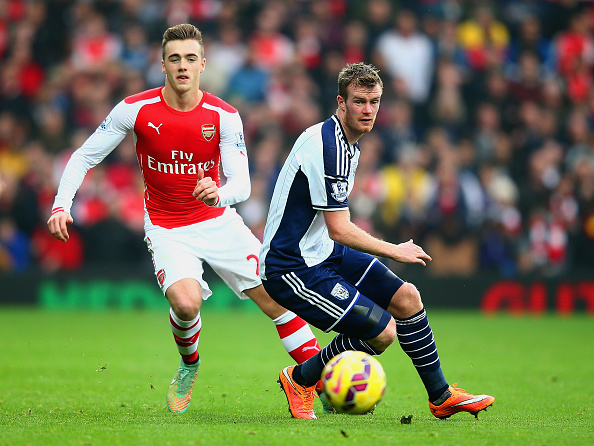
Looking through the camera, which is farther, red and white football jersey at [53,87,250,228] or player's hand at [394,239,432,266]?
red and white football jersey at [53,87,250,228]

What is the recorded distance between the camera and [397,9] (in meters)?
18.1

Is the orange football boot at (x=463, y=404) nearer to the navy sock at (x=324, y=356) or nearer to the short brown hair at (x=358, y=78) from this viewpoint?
the navy sock at (x=324, y=356)

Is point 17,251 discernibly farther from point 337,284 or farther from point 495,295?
point 337,284

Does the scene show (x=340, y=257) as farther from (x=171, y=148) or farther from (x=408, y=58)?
(x=408, y=58)

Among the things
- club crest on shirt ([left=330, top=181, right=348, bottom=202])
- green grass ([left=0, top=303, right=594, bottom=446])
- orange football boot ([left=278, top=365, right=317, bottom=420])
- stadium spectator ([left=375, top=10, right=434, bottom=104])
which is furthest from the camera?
stadium spectator ([left=375, top=10, right=434, bottom=104])

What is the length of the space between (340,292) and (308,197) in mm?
712

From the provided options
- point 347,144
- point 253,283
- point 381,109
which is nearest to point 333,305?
point 253,283

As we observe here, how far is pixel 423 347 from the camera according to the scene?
6.14 meters

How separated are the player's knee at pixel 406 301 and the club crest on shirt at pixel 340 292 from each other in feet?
1.23

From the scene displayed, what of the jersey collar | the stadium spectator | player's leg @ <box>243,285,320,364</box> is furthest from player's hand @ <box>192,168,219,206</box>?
the stadium spectator

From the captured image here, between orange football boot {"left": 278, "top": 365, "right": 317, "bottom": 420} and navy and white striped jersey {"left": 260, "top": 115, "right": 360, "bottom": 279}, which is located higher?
navy and white striped jersey {"left": 260, "top": 115, "right": 360, "bottom": 279}

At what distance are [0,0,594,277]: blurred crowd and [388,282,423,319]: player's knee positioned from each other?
28.6 feet

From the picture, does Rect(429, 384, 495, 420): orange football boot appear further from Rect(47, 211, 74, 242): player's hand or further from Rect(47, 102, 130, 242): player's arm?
Rect(47, 102, 130, 242): player's arm

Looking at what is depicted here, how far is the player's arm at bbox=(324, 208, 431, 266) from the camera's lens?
5684 mm
